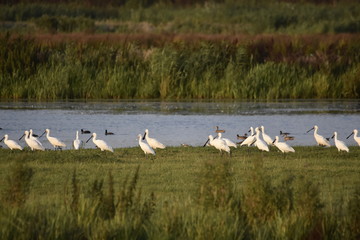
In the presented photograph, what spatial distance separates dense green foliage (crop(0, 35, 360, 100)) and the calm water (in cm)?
76

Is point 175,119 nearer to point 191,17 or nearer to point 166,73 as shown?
point 166,73

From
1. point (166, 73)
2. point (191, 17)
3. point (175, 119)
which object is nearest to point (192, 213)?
point (175, 119)

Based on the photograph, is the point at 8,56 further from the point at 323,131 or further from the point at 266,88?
the point at 323,131

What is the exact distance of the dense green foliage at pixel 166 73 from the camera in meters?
28.8

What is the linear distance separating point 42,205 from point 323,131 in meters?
13.0

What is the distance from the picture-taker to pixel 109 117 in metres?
25.0

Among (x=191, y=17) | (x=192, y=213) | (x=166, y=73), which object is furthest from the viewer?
(x=191, y=17)

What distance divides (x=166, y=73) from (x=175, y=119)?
454 cm

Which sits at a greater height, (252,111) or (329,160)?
(329,160)

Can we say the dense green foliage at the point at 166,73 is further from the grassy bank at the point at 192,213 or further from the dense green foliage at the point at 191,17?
the grassy bank at the point at 192,213

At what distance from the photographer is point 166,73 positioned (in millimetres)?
29219

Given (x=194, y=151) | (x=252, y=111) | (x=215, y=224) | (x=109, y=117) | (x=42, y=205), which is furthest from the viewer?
(x=252, y=111)

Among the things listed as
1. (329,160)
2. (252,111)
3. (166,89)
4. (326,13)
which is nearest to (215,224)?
(329,160)

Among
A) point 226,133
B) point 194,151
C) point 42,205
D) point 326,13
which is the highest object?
point 42,205
